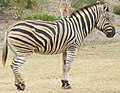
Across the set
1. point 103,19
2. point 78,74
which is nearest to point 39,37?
point 103,19

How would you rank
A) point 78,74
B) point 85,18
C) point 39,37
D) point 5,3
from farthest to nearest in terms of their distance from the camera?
point 5,3 < point 78,74 < point 85,18 < point 39,37

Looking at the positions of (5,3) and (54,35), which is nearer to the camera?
(54,35)

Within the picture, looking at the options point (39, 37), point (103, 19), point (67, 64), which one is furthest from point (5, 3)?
point (39, 37)

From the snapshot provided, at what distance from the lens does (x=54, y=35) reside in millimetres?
11742

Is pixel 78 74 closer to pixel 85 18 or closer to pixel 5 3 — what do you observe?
pixel 85 18

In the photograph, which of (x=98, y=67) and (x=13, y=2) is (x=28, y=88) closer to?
(x=98, y=67)

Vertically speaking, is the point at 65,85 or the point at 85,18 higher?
the point at 85,18

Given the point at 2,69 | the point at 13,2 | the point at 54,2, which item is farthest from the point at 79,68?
the point at 54,2

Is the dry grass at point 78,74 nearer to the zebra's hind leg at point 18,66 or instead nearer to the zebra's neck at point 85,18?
the zebra's hind leg at point 18,66

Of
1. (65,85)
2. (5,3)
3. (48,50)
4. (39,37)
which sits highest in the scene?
(5,3)

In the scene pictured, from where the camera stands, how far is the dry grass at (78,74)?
11789mm

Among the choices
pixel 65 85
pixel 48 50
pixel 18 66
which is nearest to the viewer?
pixel 18 66

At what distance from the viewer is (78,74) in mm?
15031

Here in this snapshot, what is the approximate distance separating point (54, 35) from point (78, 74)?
3.54 meters
